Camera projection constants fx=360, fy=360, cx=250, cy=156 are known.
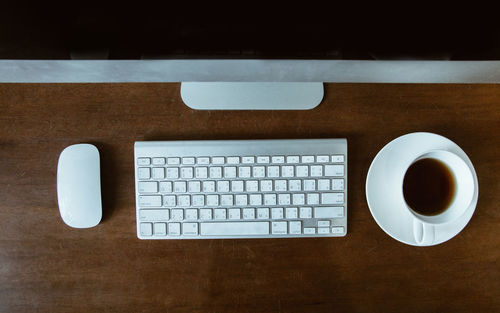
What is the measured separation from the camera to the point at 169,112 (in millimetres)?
486

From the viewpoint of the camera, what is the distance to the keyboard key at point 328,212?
1.53ft

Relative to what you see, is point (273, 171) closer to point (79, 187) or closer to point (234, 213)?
point (234, 213)

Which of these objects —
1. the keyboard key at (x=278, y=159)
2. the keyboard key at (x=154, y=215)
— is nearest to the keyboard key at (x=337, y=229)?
the keyboard key at (x=278, y=159)

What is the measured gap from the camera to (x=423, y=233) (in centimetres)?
44

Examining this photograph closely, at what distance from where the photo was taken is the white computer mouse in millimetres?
467

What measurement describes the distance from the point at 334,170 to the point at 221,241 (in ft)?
0.59

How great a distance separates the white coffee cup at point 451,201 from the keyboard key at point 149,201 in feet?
0.99

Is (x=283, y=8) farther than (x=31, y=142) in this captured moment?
No

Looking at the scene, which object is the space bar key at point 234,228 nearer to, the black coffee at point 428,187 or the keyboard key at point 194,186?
the keyboard key at point 194,186

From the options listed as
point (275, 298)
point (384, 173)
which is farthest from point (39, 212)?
point (384, 173)

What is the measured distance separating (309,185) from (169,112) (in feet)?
0.69

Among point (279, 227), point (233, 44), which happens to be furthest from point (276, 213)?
point (233, 44)

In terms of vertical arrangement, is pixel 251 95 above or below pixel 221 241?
→ above

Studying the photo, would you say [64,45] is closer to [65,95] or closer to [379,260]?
[65,95]
